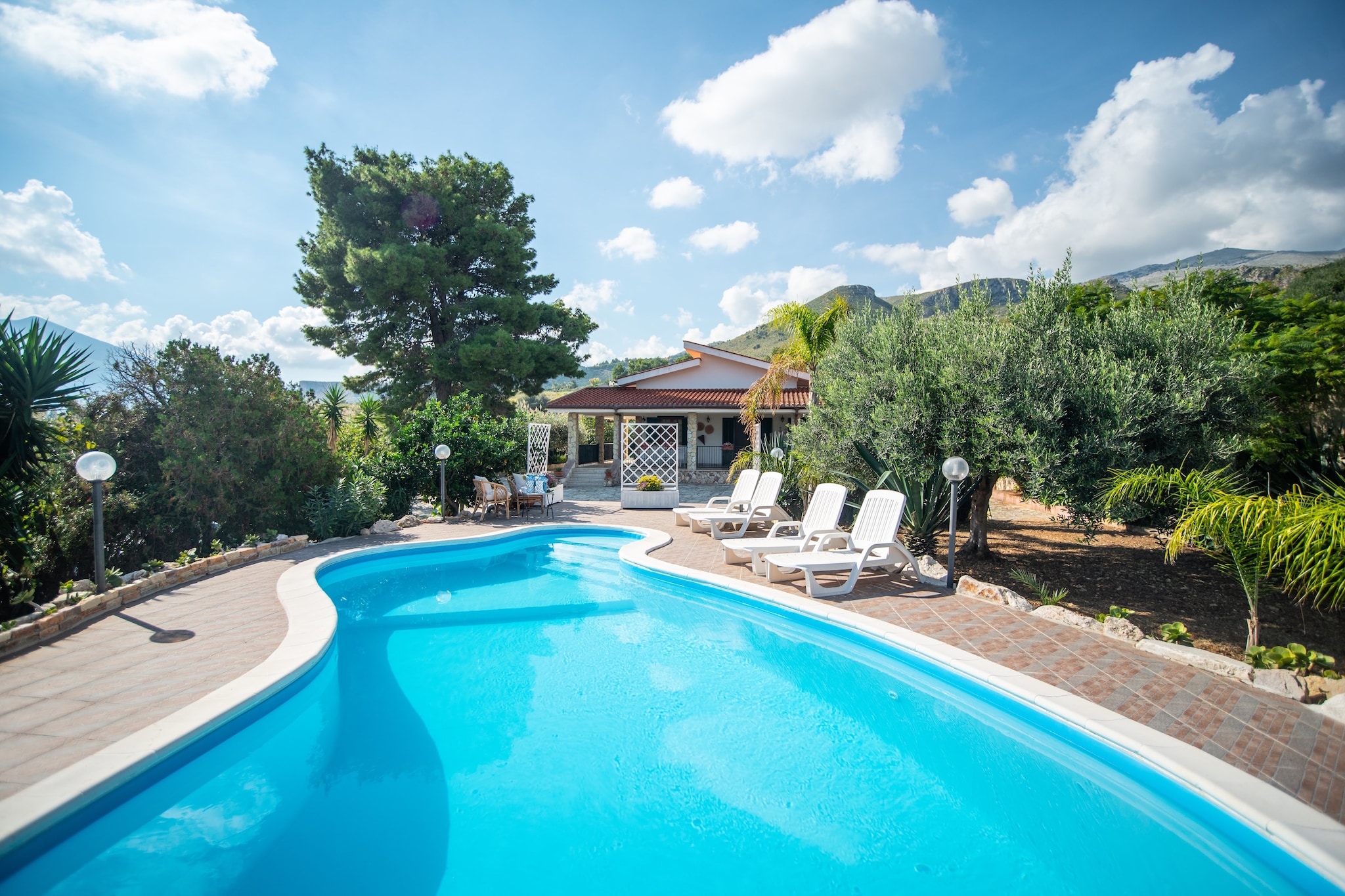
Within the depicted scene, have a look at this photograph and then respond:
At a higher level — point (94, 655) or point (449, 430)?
point (449, 430)

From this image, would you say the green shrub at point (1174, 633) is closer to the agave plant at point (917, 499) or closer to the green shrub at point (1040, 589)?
the green shrub at point (1040, 589)

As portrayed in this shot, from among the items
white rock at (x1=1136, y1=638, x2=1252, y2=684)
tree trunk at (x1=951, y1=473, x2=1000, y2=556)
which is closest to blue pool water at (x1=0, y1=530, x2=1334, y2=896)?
white rock at (x1=1136, y1=638, x2=1252, y2=684)

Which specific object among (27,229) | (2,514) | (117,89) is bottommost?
(2,514)

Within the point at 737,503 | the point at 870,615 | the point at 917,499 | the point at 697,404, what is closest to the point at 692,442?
the point at 697,404

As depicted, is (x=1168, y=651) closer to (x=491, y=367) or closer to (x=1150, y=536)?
(x=1150, y=536)

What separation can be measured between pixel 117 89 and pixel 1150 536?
20317 mm

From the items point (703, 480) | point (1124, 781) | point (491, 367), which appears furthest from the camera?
point (491, 367)

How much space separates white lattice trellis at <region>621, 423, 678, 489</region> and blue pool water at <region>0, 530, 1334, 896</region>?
1059 centimetres

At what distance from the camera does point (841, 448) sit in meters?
9.40

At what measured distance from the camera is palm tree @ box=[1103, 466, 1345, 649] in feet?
14.0

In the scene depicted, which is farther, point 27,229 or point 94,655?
point 27,229

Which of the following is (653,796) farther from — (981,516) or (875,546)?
(981,516)

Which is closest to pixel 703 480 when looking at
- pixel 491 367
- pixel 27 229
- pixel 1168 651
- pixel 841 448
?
pixel 491 367

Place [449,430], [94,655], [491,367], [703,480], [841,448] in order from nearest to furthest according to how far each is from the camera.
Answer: [94,655], [841,448], [449,430], [703,480], [491,367]
